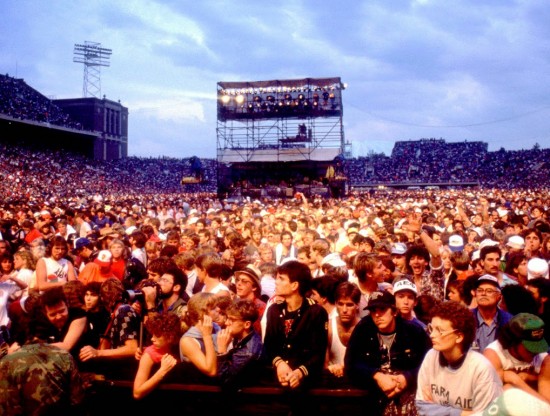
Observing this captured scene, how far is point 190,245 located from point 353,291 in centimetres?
455

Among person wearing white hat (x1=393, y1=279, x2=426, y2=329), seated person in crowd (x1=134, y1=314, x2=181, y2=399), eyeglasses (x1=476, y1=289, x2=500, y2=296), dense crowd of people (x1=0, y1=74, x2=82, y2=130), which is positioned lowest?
seated person in crowd (x1=134, y1=314, x2=181, y2=399)

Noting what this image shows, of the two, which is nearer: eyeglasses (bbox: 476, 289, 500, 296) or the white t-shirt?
the white t-shirt

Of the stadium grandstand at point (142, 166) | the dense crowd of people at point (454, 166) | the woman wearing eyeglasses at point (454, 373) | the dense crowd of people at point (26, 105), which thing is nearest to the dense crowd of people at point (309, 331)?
the woman wearing eyeglasses at point (454, 373)

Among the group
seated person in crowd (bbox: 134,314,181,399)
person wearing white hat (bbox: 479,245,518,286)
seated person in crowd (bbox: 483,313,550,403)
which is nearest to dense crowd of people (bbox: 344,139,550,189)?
person wearing white hat (bbox: 479,245,518,286)

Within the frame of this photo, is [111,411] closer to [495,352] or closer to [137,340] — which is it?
[137,340]

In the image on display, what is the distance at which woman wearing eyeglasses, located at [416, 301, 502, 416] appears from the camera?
285cm

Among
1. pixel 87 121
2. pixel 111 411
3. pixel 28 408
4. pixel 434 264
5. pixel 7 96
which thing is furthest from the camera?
pixel 87 121

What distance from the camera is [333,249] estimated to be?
30.2 ft

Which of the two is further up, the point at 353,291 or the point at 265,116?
the point at 265,116

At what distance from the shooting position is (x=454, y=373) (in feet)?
9.61

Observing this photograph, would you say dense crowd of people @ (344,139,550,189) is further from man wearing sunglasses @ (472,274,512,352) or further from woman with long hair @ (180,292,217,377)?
woman with long hair @ (180,292,217,377)

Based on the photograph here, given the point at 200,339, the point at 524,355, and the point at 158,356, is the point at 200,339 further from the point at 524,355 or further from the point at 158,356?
the point at 524,355

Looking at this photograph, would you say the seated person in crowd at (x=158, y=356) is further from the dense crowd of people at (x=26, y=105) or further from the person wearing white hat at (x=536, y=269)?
the dense crowd of people at (x=26, y=105)

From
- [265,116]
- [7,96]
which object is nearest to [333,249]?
[265,116]
